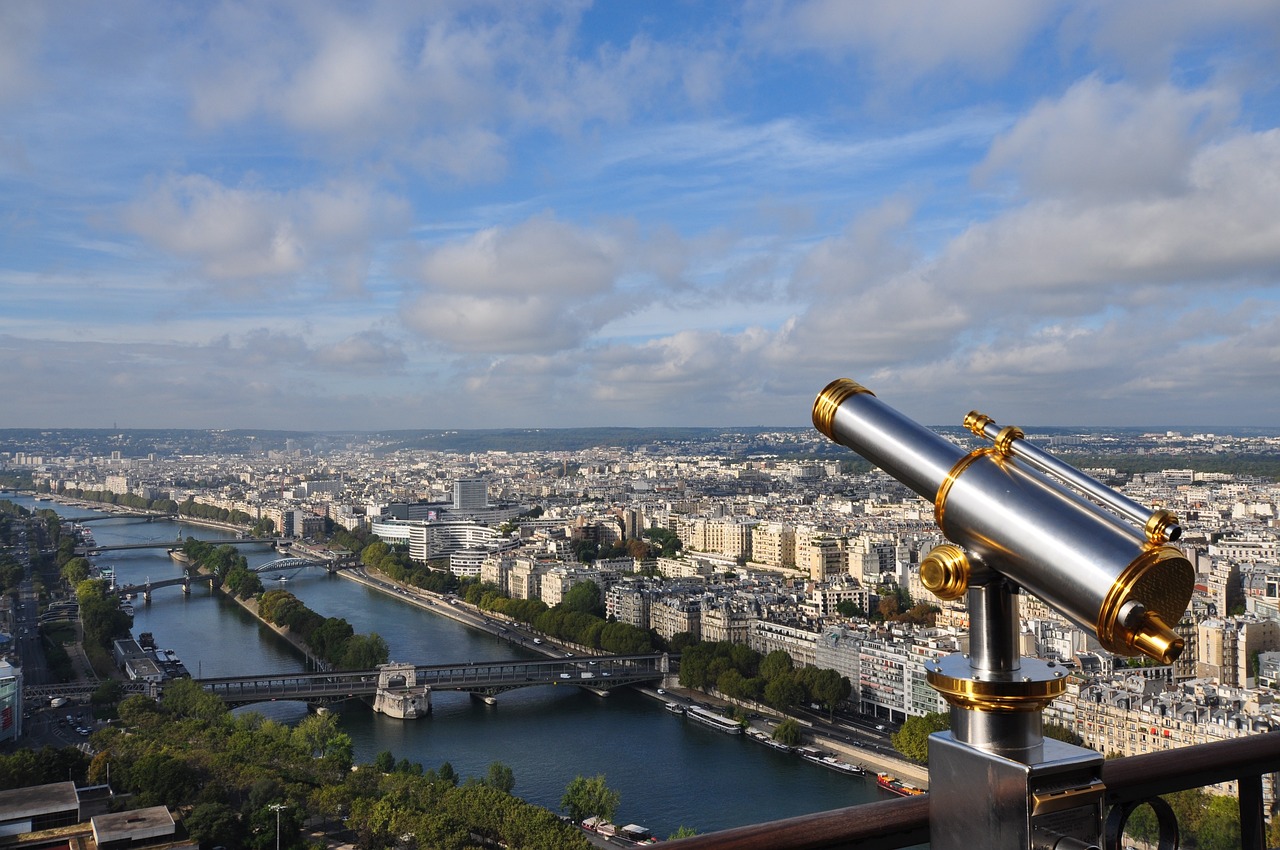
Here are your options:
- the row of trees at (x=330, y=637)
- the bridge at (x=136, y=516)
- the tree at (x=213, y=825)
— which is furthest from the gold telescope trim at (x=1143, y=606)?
the bridge at (x=136, y=516)

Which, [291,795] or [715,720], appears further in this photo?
[715,720]

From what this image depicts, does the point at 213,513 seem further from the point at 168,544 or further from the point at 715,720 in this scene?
the point at 715,720

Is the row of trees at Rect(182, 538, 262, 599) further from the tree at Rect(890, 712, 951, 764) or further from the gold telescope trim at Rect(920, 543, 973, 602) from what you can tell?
the gold telescope trim at Rect(920, 543, 973, 602)

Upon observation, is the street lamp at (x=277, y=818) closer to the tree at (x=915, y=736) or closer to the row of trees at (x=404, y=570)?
the tree at (x=915, y=736)

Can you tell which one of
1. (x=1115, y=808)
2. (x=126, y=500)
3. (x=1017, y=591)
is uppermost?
(x=1017, y=591)

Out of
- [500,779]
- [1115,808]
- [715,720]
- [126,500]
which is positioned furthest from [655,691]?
[126,500]
